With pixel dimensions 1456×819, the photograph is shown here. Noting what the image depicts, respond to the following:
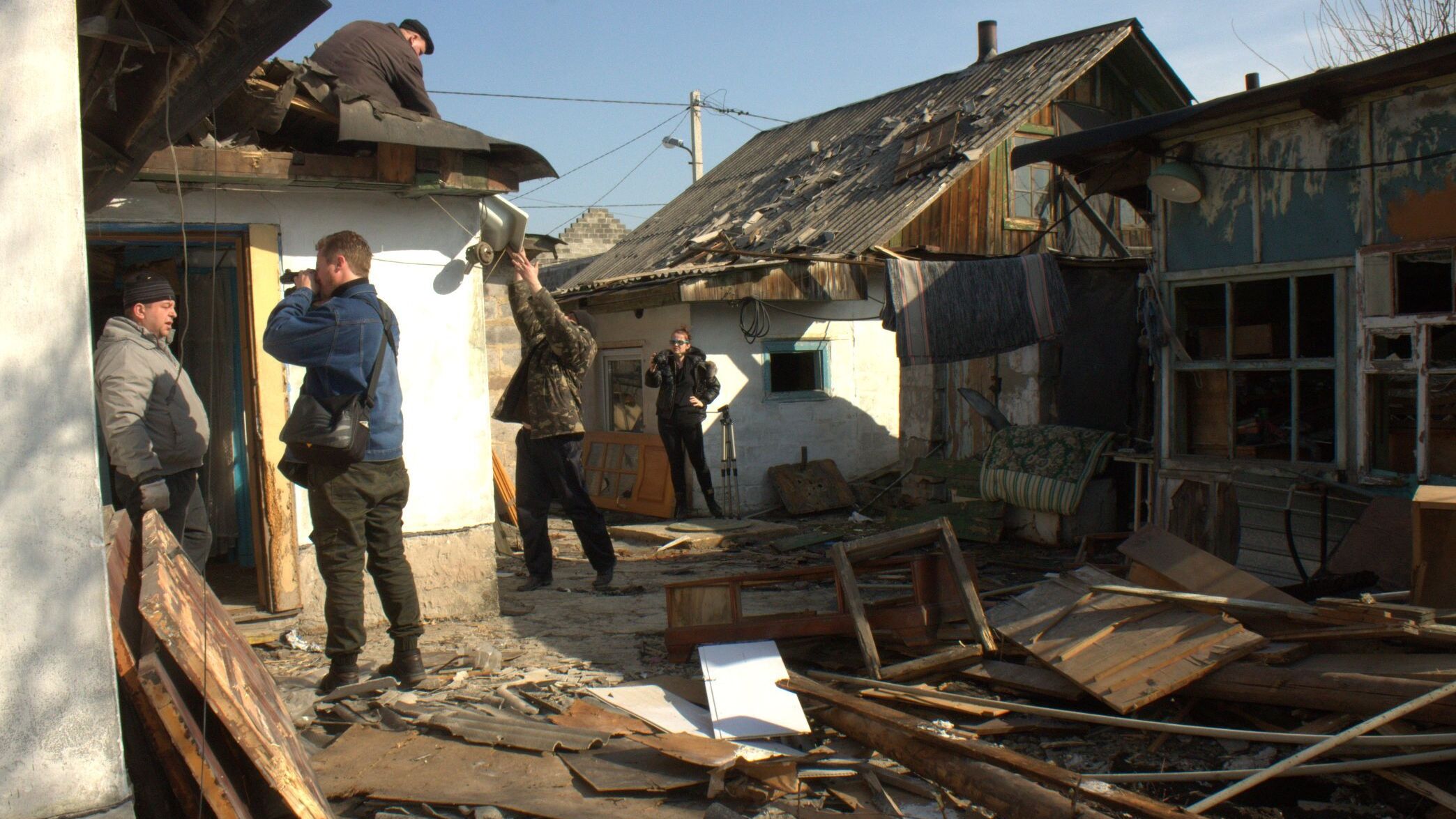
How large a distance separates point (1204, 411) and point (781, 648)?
11.8 feet

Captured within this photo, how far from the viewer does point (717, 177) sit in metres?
19.6

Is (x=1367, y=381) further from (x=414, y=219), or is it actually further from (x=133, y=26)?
(x=133, y=26)

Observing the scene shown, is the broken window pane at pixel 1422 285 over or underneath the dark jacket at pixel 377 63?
underneath

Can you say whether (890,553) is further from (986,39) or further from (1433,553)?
(986,39)

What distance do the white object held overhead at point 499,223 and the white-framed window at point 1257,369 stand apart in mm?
4265

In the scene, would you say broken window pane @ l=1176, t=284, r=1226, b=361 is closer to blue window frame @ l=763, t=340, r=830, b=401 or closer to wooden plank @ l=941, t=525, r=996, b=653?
wooden plank @ l=941, t=525, r=996, b=653

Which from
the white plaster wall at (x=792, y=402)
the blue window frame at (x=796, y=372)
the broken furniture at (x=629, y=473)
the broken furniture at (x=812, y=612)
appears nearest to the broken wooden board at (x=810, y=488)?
the white plaster wall at (x=792, y=402)

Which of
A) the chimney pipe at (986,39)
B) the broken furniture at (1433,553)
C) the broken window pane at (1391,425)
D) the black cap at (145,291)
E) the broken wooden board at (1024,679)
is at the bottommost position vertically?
the broken wooden board at (1024,679)

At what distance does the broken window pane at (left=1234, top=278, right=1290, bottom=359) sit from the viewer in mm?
6645

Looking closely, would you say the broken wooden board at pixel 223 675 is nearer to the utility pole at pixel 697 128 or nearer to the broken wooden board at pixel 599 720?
the broken wooden board at pixel 599 720

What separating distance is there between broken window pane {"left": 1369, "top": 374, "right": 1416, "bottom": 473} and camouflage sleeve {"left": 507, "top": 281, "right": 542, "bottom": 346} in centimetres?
492

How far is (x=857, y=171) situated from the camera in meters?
14.6

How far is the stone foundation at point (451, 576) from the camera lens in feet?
20.0

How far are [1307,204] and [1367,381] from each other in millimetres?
1090
